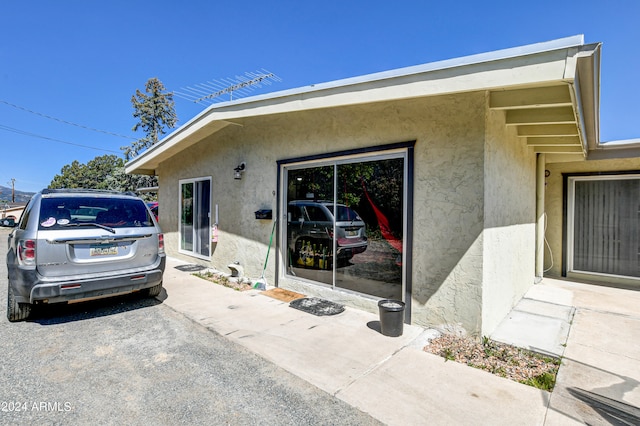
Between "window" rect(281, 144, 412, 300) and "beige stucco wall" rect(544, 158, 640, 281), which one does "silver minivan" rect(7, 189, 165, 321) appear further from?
"beige stucco wall" rect(544, 158, 640, 281)

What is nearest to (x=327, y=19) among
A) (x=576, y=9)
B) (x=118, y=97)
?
(x=576, y=9)

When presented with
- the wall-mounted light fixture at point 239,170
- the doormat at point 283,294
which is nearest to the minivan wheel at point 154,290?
the doormat at point 283,294

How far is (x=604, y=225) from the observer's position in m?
7.03

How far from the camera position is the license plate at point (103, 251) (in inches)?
155

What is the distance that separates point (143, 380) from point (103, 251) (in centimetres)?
208

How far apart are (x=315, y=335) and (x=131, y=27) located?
41.7ft

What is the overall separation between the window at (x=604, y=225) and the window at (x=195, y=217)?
9.24 metres

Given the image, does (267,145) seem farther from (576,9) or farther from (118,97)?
(118,97)

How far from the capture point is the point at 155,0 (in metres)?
8.89

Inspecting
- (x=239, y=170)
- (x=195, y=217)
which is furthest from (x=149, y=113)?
(x=239, y=170)

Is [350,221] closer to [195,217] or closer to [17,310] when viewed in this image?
[17,310]

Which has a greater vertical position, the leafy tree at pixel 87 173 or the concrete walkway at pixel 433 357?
the leafy tree at pixel 87 173

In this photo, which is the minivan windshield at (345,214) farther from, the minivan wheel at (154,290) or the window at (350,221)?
the minivan wheel at (154,290)

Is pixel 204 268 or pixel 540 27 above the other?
pixel 540 27
